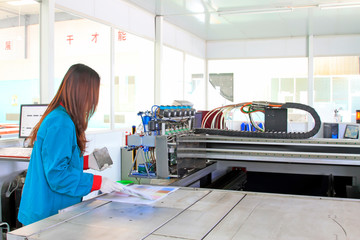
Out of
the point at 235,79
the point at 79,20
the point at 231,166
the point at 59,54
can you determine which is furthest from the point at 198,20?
the point at 231,166

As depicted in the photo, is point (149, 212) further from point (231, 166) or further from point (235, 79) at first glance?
point (235, 79)

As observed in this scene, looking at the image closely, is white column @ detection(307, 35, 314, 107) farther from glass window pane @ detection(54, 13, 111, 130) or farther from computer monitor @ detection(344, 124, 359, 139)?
glass window pane @ detection(54, 13, 111, 130)

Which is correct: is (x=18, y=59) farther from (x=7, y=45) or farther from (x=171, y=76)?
(x=171, y=76)

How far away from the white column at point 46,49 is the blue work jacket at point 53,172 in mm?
2356

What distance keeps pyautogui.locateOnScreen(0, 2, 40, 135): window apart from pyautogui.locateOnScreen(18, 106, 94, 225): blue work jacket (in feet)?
7.06

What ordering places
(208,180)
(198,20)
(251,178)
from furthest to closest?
(198,20) < (251,178) < (208,180)

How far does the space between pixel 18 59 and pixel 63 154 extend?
255 centimetres

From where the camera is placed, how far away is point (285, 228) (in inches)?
51.2

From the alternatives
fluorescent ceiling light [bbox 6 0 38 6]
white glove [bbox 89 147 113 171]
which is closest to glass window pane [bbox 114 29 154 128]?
fluorescent ceiling light [bbox 6 0 38 6]

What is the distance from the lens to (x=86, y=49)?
452 cm

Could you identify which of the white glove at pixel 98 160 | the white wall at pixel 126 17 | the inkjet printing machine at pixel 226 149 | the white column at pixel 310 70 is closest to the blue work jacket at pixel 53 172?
the white glove at pixel 98 160

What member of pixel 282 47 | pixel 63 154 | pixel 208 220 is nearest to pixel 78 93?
pixel 63 154

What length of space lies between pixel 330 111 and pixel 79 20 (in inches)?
222

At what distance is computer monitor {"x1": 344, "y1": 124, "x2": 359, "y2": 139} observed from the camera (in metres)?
4.61
